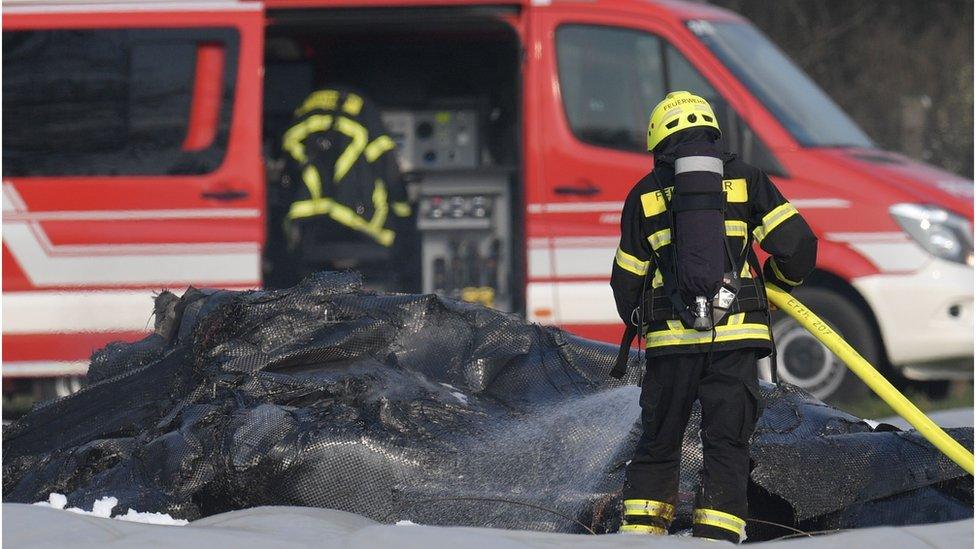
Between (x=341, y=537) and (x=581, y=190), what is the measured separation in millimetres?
4378

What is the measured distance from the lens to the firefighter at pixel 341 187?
8.62 metres

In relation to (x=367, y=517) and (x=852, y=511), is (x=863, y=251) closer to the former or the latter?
(x=852, y=511)

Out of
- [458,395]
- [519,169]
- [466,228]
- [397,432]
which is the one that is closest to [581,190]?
[519,169]

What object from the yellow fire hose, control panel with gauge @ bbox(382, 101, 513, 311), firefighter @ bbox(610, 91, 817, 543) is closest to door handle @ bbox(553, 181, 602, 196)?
control panel with gauge @ bbox(382, 101, 513, 311)

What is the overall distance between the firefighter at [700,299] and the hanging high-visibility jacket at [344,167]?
4433mm

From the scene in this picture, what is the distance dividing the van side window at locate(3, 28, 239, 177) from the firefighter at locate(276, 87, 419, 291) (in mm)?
713

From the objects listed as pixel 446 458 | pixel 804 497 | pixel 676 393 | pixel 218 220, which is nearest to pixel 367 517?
pixel 446 458

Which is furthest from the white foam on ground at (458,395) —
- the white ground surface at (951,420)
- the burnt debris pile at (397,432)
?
the white ground surface at (951,420)

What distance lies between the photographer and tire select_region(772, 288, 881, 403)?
783 centimetres

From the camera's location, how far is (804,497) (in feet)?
14.3

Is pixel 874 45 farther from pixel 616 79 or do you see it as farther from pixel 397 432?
pixel 397 432

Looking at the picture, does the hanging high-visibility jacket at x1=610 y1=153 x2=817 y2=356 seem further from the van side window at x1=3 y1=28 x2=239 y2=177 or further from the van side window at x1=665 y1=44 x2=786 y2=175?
the van side window at x1=3 y1=28 x2=239 y2=177

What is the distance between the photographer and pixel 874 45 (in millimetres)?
24172

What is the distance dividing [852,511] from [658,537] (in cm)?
94
